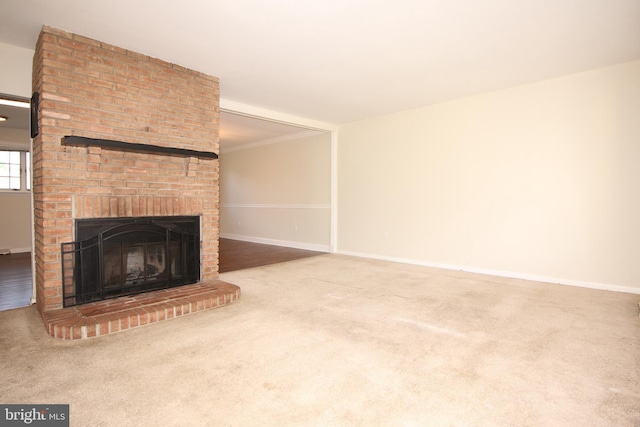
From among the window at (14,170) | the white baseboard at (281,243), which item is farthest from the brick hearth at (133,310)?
the window at (14,170)

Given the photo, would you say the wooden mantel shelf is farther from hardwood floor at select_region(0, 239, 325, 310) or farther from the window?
the window

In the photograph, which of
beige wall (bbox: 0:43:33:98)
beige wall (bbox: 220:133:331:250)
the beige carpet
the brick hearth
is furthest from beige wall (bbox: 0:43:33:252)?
the brick hearth

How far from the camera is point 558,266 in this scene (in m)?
4.05

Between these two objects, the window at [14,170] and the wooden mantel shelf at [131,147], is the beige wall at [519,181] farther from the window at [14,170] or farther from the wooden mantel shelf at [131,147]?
the window at [14,170]

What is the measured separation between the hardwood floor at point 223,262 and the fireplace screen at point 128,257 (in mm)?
840

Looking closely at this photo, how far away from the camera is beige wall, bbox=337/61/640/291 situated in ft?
12.0

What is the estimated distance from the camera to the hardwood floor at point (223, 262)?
3.50 meters

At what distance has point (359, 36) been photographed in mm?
2959

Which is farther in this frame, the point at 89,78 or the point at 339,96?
the point at 339,96

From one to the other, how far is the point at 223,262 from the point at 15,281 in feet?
8.40

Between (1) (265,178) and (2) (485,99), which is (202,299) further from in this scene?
(1) (265,178)

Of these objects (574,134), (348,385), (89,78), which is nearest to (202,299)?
(348,385)

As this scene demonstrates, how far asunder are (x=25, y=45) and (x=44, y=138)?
1.05 metres

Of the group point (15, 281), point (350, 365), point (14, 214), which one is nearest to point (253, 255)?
point (15, 281)
